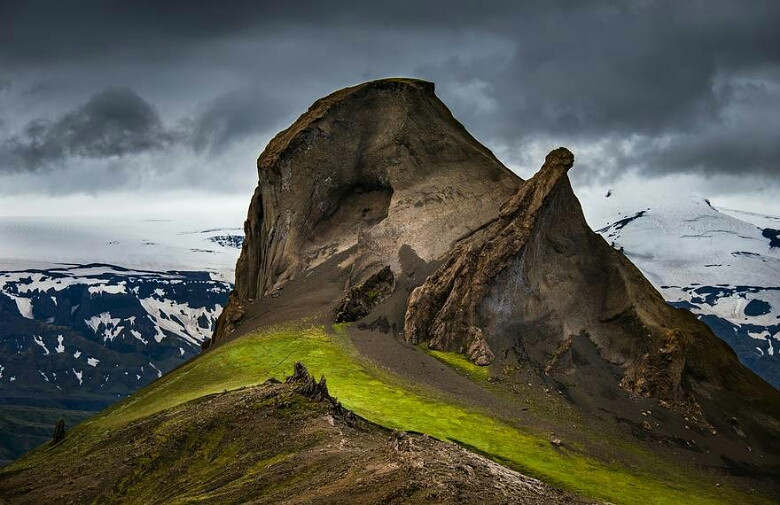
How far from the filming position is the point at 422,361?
120m

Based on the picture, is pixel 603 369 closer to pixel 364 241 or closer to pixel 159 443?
pixel 364 241

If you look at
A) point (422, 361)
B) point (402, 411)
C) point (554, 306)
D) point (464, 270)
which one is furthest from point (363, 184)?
point (402, 411)

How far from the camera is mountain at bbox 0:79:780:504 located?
271ft

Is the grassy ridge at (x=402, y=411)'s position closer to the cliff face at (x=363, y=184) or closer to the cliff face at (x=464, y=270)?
the cliff face at (x=464, y=270)

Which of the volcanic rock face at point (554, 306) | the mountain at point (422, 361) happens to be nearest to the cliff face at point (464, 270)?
the volcanic rock face at point (554, 306)

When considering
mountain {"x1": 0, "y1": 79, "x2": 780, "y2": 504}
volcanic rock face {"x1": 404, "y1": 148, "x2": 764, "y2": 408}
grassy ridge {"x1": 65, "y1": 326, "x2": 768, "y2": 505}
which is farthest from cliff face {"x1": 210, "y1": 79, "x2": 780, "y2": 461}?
grassy ridge {"x1": 65, "y1": 326, "x2": 768, "y2": 505}

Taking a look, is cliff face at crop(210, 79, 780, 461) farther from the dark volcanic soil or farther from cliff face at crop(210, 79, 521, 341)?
the dark volcanic soil

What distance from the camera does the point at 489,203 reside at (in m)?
154

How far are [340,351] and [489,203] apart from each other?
4264cm

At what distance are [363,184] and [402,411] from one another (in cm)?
7821

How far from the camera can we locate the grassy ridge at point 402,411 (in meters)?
88.6

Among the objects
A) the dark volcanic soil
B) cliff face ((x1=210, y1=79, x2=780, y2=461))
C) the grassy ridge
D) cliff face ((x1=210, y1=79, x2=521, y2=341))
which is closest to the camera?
the dark volcanic soil

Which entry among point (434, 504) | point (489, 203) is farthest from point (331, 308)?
point (434, 504)

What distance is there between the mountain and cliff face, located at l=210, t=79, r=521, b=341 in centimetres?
35
